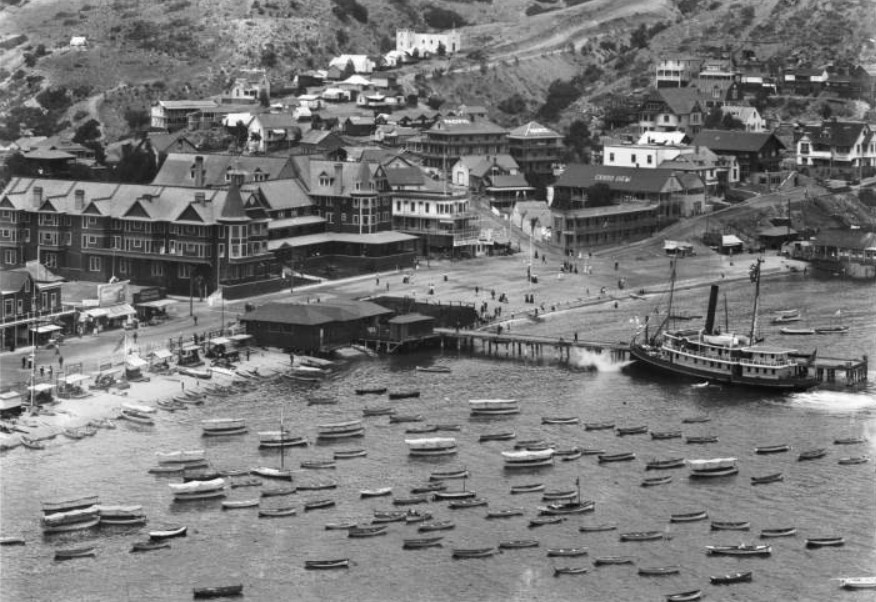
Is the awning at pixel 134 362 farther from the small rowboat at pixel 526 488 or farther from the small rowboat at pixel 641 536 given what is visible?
the small rowboat at pixel 641 536

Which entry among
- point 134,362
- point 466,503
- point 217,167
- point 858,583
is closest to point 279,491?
point 466,503

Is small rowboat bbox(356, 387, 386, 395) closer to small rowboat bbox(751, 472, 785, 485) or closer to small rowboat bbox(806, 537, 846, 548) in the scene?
small rowboat bbox(751, 472, 785, 485)

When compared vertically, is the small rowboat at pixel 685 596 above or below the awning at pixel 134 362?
below

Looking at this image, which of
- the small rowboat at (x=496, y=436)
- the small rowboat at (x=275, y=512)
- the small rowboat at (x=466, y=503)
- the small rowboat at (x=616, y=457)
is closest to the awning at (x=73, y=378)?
the small rowboat at (x=496, y=436)

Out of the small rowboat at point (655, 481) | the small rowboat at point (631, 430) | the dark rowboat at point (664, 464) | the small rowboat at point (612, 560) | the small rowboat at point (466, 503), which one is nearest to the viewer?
the small rowboat at point (612, 560)

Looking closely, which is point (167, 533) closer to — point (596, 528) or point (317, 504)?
point (317, 504)

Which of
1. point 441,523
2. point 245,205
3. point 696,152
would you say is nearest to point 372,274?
point 245,205

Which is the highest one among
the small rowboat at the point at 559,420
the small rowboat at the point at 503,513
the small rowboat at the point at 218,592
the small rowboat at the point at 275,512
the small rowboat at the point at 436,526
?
the small rowboat at the point at 559,420

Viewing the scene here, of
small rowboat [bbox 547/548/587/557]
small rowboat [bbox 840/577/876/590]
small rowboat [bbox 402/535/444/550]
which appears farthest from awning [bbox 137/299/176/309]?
small rowboat [bbox 840/577/876/590]

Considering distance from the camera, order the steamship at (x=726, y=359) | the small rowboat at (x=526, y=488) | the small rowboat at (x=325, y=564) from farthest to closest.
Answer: the steamship at (x=726, y=359), the small rowboat at (x=526, y=488), the small rowboat at (x=325, y=564)
